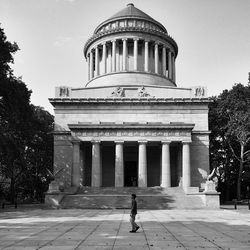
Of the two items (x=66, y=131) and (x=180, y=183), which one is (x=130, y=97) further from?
(x=180, y=183)

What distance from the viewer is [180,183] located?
45.6 meters

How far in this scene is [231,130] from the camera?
169 feet

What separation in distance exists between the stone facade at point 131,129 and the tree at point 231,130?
469 cm

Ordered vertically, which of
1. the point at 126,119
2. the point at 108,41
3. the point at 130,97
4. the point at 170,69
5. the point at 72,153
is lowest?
the point at 72,153

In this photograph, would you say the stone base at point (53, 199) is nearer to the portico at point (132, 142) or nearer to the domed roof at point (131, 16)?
the portico at point (132, 142)

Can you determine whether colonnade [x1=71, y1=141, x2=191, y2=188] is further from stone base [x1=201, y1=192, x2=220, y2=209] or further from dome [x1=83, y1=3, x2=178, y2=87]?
dome [x1=83, y1=3, x2=178, y2=87]

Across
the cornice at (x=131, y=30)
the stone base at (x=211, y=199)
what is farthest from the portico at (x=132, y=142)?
the cornice at (x=131, y=30)

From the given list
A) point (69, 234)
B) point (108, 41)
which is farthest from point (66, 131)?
point (69, 234)

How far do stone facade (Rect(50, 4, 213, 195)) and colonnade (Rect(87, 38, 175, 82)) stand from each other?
0.63ft

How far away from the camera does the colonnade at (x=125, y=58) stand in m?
60.2

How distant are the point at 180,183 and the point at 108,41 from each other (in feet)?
90.5

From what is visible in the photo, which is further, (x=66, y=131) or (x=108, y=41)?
(x=108, y=41)

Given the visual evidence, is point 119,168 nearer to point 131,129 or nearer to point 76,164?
point 131,129

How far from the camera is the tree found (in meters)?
50.5
